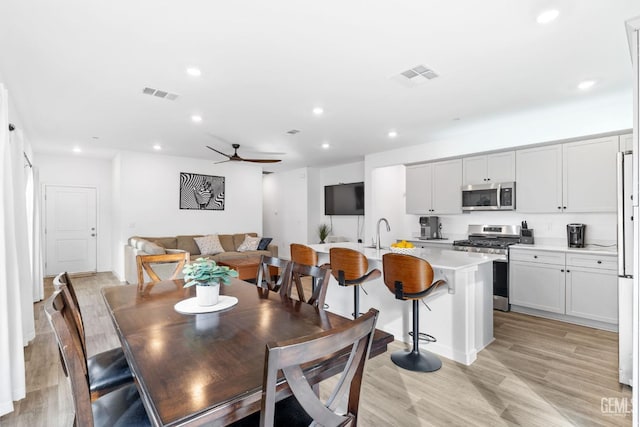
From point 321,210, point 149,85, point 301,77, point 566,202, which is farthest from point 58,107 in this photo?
point 566,202

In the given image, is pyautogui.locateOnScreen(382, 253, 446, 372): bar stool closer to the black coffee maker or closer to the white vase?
the white vase

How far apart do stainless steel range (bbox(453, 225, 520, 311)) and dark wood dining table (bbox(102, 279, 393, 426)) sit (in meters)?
3.45

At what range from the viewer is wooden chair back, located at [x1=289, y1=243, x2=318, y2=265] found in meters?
3.30

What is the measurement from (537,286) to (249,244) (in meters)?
5.27

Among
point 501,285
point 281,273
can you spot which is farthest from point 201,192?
point 501,285

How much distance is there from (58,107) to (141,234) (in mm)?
3137

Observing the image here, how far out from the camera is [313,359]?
0.85m

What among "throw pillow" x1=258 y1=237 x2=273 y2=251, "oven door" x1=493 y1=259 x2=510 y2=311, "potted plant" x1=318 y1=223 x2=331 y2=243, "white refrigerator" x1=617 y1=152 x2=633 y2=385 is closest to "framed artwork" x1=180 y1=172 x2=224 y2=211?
"throw pillow" x1=258 y1=237 x2=273 y2=251

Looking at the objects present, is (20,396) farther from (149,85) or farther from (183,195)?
Result: (183,195)

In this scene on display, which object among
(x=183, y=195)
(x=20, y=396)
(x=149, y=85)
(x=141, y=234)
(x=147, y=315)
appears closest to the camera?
(x=147, y=315)

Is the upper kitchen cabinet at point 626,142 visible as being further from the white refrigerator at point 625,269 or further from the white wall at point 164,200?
the white wall at point 164,200

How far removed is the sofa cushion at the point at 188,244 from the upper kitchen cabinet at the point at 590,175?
6.28 meters

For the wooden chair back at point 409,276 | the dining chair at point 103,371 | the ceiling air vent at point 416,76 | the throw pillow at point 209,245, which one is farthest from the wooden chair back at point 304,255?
the throw pillow at point 209,245

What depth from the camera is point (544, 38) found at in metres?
2.31
